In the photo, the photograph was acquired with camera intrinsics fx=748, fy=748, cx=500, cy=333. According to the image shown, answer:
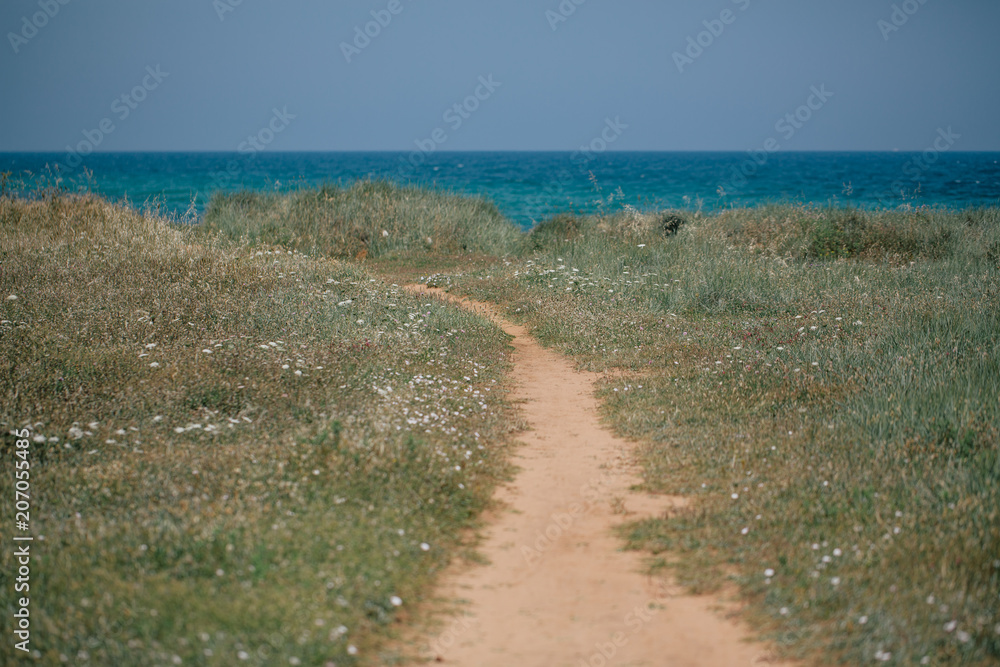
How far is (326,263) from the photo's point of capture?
14.1m

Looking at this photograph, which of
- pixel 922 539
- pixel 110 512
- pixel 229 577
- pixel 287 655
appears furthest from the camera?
pixel 110 512

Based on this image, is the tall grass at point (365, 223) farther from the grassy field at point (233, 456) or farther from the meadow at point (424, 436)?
the grassy field at point (233, 456)

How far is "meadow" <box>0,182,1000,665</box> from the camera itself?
4086 millimetres

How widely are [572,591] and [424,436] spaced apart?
233 cm

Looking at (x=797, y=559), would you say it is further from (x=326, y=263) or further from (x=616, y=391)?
(x=326, y=263)

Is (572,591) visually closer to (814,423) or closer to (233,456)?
(233,456)

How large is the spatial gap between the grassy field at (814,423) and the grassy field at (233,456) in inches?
65.8

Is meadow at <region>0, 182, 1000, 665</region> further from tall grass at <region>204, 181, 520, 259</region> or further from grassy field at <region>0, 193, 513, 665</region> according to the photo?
tall grass at <region>204, 181, 520, 259</region>

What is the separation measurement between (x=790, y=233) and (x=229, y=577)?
16272 millimetres

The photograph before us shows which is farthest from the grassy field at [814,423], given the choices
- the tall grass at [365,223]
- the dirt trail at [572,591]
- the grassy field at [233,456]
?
the tall grass at [365,223]

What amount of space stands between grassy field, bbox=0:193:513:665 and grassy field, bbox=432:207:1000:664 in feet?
5.48

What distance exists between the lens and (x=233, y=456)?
19.3 ft

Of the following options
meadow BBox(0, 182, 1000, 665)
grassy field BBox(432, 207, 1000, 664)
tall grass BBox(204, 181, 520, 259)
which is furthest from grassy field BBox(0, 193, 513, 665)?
tall grass BBox(204, 181, 520, 259)

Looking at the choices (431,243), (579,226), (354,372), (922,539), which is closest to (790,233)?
(579,226)
